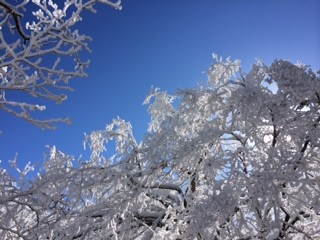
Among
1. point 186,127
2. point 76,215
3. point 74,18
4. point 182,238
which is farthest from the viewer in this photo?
point 186,127

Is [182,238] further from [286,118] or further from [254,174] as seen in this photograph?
[286,118]

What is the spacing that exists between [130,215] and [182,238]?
1.24 m

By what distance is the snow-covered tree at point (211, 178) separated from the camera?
10.2 ft

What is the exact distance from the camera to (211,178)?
5133 mm

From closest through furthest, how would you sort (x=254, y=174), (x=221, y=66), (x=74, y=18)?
(x=74, y=18), (x=254, y=174), (x=221, y=66)

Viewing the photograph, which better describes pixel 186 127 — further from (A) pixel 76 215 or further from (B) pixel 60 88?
(B) pixel 60 88

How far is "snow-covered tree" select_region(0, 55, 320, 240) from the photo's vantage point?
3119 mm

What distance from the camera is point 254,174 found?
3119mm

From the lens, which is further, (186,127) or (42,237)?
(186,127)

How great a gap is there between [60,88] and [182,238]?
2211 millimetres

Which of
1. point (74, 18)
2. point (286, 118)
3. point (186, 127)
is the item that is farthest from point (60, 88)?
point (186, 127)

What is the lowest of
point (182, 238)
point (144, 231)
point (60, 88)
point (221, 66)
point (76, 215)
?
point (182, 238)

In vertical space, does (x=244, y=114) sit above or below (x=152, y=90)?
below

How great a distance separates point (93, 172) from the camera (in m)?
4.64
